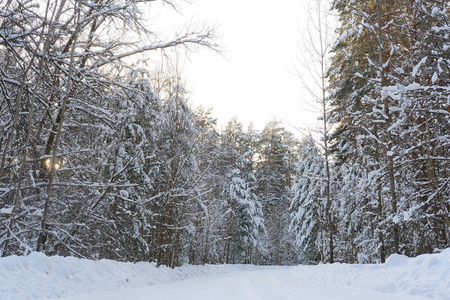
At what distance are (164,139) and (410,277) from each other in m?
11.8

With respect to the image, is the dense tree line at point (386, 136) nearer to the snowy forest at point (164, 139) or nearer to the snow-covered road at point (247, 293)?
the snowy forest at point (164, 139)

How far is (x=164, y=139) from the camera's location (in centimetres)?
1471

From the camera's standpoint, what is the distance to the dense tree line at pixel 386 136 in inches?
280

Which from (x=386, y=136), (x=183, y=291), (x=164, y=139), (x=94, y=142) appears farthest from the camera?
(x=164, y=139)

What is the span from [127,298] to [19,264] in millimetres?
1719

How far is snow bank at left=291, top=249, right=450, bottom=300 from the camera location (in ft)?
14.2

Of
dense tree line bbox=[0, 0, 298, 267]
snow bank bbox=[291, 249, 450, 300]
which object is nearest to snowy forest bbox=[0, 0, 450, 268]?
dense tree line bbox=[0, 0, 298, 267]

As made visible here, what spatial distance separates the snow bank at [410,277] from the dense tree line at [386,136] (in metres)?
1.33

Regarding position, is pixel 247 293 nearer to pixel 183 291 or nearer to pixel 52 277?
pixel 183 291

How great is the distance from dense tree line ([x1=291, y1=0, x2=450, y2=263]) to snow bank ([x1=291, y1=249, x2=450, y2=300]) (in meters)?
1.33

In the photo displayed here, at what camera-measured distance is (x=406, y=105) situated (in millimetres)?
6867

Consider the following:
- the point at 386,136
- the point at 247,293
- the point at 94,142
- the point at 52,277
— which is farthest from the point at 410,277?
the point at 94,142

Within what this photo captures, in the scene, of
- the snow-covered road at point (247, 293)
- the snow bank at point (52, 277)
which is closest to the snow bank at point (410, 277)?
the snow-covered road at point (247, 293)

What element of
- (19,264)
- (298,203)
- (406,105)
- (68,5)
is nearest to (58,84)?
(68,5)
